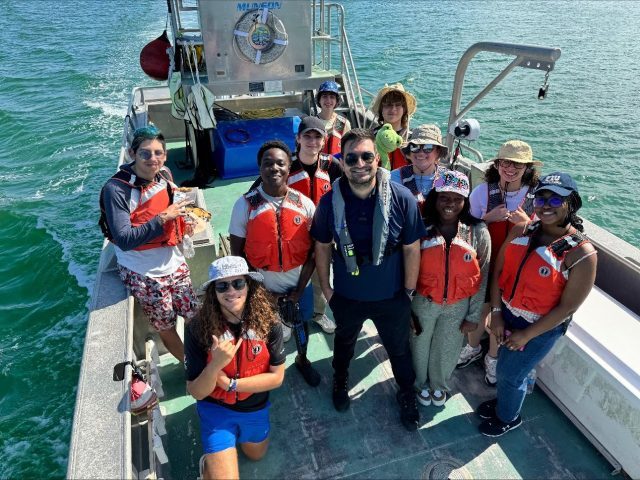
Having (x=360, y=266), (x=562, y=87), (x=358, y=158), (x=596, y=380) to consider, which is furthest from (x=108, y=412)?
(x=562, y=87)

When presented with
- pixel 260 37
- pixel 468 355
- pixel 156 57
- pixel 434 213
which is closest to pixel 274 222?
pixel 434 213

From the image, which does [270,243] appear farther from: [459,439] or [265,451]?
[459,439]

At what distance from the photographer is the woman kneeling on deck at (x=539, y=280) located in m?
2.37

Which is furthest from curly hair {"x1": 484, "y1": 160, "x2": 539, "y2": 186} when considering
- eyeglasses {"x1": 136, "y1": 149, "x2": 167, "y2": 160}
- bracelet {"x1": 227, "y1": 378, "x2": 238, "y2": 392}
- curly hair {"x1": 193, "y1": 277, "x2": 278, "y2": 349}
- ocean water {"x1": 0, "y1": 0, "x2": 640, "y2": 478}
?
ocean water {"x1": 0, "y1": 0, "x2": 640, "y2": 478}

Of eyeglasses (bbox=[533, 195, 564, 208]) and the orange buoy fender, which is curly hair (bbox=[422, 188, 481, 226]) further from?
the orange buoy fender

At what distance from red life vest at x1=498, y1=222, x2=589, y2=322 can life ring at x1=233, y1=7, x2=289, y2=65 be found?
4793 mm

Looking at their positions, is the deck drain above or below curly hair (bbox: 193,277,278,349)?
below

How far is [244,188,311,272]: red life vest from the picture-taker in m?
3.03

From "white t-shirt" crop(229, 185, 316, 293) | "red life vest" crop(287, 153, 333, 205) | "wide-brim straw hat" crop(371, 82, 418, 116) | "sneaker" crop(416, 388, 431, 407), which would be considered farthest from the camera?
"wide-brim straw hat" crop(371, 82, 418, 116)

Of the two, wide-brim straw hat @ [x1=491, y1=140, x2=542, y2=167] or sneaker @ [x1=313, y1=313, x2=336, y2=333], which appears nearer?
wide-brim straw hat @ [x1=491, y1=140, x2=542, y2=167]

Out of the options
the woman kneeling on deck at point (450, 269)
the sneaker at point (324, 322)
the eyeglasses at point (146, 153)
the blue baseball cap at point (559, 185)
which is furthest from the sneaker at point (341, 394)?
the eyeglasses at point (146, 153)

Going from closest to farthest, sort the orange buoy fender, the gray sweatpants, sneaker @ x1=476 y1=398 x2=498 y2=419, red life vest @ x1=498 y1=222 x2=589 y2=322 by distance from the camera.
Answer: red life vest @ x1=498 y1=222 x2=589 y2=322
the gray sweatpants
sneaker @ x1=476 y1=398 x2=498 y2=419
the orange buoy fender

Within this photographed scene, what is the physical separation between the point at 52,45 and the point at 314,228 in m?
24.1

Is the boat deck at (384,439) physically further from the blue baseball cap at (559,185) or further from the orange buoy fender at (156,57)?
the orange buoy fender at (156,57)
